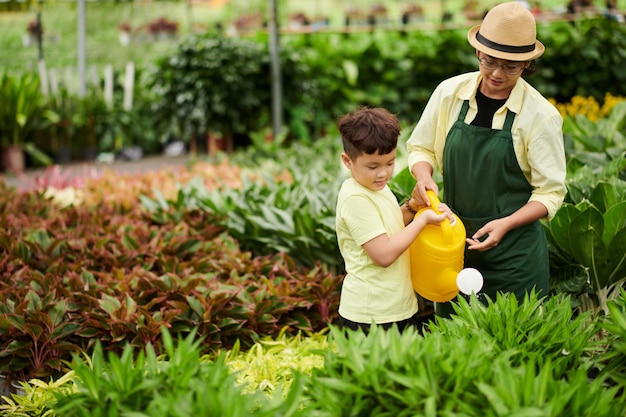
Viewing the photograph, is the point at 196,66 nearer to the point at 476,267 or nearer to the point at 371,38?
the point at 371,38

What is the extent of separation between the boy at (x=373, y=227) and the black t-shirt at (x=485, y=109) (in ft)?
1.13

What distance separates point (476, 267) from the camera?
10.6 ft

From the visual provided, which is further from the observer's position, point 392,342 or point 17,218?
point 17,218

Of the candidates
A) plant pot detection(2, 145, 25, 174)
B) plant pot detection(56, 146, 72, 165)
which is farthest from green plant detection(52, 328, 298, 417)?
plant pot detection(56, 146, 72, 165)

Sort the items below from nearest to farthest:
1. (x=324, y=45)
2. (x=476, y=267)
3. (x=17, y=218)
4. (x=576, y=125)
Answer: (x=476, y=267) < (x=17, y=218) < (x=576, y=125) < (x=324, y=45)

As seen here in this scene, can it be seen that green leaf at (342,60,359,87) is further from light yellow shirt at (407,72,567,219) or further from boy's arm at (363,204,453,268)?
boy's arm at (363,204,453,268)

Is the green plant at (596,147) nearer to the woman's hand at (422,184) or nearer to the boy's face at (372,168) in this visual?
the woman's hand at (422,184)

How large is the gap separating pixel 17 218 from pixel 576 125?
4212mm

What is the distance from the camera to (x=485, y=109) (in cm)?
307

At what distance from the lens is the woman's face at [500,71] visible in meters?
2.92

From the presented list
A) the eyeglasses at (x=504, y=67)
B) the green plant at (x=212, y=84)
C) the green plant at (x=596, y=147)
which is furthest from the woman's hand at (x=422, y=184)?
the green plant at (x=212, y=84)

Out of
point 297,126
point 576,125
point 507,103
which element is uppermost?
point 507,103

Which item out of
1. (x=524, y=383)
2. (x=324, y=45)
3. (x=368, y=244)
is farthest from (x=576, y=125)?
(x=324, y=45)

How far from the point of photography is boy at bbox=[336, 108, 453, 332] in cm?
283
